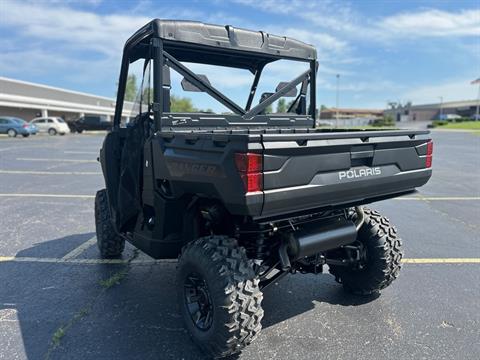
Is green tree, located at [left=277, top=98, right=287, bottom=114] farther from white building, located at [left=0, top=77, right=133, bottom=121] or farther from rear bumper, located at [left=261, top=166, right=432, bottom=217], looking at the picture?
white building, located at [left=0, top=77, right=133, bottom=121]

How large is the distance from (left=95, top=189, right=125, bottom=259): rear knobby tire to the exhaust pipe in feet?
7.57

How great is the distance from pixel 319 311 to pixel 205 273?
1327mm

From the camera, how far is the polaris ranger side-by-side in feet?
7.93

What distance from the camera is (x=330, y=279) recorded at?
4.16 metres

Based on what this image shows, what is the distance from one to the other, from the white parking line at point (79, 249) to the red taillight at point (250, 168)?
332cm

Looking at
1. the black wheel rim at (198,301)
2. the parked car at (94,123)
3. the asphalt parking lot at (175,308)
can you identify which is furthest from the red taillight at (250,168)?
the parked car at (94,123)

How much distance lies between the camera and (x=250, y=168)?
225 centimetres

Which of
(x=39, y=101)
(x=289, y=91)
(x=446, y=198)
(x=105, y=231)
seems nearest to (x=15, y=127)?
(x=39, y=101)

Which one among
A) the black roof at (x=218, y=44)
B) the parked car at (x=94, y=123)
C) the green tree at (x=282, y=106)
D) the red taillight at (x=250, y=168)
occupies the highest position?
the black roof at (x=218, y=44)

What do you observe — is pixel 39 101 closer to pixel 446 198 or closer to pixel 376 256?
pixel 446 198

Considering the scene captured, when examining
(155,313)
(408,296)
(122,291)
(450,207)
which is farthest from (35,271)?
(450,207)

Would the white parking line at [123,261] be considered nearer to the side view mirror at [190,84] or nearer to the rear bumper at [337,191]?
the rear bumper at [337,191]

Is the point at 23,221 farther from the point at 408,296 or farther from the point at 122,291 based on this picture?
the point at 408,296

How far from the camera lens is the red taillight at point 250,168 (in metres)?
2.24
